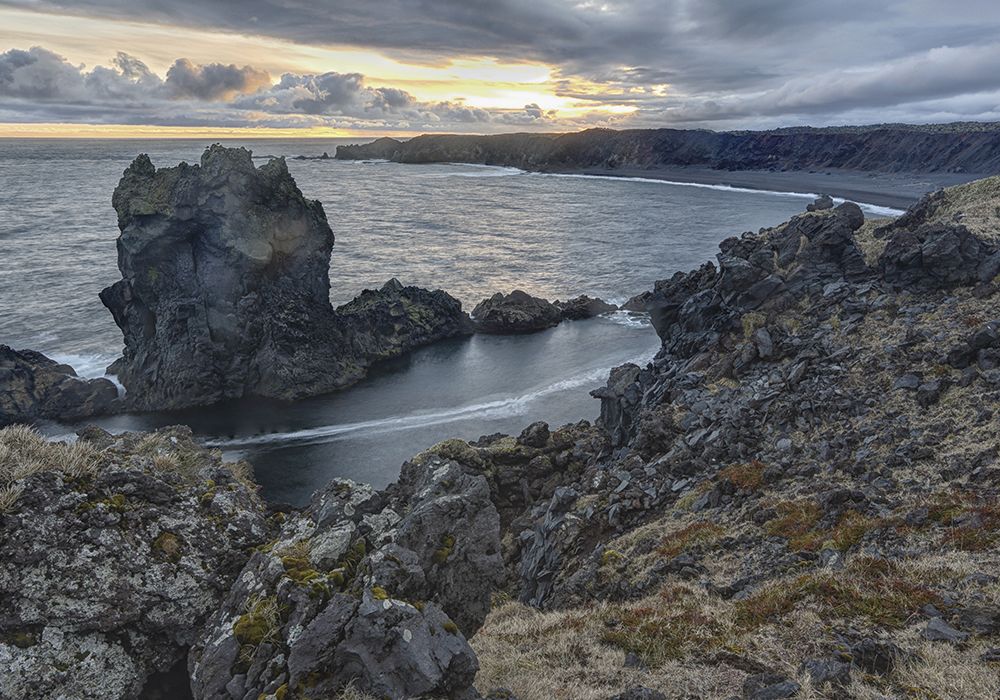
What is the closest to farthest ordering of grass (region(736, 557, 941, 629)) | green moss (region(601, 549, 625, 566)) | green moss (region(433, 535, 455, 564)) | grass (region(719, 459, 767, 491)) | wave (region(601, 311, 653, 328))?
grass (region(736, 557, 941, 629))
green moss (region(433, 535, 455, 564))
green moss (region(601, 549, 625, 566))
grass (region(719, 459, 767, 491))
wave (region(601, 311, 653, 328))

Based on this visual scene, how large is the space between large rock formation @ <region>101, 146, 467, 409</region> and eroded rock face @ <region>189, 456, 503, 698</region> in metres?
39.6

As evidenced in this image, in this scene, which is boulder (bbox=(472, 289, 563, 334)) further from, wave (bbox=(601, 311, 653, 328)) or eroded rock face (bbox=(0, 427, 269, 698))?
eroded rock face (bbox=(0, 427, 269, 698))

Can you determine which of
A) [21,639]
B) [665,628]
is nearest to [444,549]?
[665,628]

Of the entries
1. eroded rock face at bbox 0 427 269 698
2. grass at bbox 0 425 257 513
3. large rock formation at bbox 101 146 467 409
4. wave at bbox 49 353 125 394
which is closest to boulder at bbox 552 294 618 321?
large rock formation at bbox 101 146 467 409

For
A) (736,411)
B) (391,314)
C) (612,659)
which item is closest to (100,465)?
(612,659)

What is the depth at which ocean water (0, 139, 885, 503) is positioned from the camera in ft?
140

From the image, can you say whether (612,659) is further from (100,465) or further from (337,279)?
(337,279)

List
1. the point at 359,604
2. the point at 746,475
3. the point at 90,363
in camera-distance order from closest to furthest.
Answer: the point at 359,604, the point at 746,475, the point at 90,363

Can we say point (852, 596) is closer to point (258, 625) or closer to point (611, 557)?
point (611, 557)

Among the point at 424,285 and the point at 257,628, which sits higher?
the point at 257,628

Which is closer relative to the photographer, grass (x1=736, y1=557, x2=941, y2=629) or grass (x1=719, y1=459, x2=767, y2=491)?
grass (x1=736, y1=557, x2=941, y2=629)

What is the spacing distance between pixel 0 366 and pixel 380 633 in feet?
166

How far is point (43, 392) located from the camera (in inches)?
1770

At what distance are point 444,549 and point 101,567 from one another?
564cm
